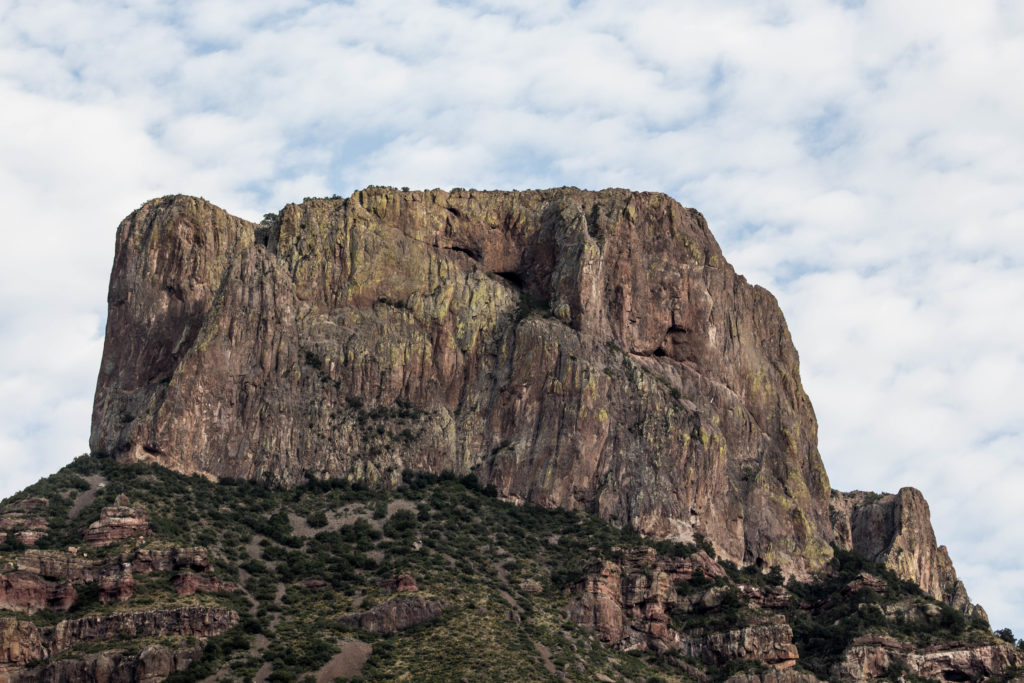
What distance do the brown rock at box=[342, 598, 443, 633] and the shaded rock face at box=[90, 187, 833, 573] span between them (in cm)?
3082

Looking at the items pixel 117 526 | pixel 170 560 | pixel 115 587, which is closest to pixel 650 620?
pixel 170 560

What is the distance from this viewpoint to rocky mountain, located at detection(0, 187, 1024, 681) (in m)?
144

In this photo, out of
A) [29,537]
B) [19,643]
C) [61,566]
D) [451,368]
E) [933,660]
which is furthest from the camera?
[451,368]

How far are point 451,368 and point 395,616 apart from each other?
4692cm

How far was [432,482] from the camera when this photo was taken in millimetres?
177875

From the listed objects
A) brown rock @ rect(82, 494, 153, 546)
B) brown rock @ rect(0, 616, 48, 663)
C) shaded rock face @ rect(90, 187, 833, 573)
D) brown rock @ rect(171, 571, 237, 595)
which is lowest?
brown rock @ rect(0, 616, 48, 663)

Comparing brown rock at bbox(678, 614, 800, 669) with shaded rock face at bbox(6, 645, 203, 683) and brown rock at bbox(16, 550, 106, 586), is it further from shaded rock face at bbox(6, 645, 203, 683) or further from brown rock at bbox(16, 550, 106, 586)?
brown rock at bbox(16, 550, 106, 586)

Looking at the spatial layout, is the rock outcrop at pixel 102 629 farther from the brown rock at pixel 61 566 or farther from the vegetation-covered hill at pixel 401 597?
the brown rock at pixel 61 566

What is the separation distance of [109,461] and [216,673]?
4607 centimetres

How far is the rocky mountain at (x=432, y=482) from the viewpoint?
144m

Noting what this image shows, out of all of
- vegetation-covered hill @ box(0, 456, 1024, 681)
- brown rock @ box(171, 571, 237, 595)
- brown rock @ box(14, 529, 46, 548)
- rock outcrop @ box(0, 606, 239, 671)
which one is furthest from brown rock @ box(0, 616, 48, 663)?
brown rock @ box(14, 529, 46, 548)

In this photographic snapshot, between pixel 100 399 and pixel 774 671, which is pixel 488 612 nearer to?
pixel 774 671

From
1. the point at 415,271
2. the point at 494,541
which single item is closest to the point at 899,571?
the point at 494,541

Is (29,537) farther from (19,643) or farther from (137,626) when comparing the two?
(137,626)
